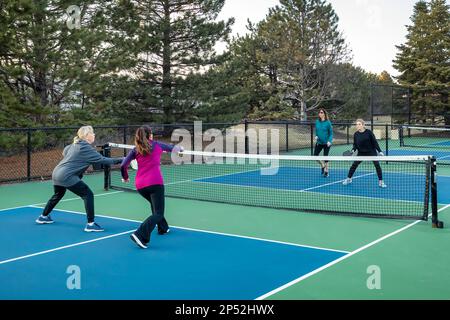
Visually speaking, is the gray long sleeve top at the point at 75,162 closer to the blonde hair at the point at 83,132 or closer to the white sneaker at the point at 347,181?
the blonde hair at the point at 83,132

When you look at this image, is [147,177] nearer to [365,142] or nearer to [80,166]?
[80,166]

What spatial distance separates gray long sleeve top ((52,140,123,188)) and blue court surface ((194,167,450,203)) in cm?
627

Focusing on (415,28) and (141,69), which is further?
(415,28)

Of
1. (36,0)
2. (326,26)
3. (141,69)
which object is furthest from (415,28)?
(36,0)

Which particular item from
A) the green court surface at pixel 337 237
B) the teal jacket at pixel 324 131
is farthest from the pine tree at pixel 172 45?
the green court surface at pixel 337 237

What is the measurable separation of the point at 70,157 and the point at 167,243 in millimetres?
2367

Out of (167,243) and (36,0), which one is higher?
(36,0)

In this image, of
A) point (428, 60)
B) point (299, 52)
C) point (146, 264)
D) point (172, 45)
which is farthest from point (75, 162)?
point (428, 60)

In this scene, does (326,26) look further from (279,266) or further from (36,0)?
(279,266)

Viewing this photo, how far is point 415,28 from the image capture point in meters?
44.3

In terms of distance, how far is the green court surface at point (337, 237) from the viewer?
599cm

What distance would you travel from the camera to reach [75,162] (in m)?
9.09

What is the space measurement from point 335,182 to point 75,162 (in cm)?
811
